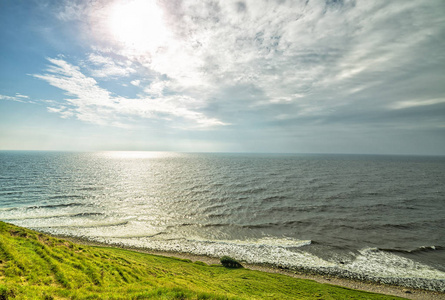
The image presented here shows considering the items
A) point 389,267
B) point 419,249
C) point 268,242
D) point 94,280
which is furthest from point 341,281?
point 94,280

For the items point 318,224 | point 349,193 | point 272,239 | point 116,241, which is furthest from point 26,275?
point 349,193

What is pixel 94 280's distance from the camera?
1360 cm

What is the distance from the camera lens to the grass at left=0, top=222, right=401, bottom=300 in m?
10.8

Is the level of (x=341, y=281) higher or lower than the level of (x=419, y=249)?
lower

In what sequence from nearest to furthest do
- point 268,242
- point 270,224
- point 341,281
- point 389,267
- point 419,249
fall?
point 341,281 → point 389,267 → point 419,249 → point 268,242 → point 270,224

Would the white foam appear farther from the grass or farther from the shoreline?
the grass

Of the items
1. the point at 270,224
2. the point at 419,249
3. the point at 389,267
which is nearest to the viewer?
the point at 389,267

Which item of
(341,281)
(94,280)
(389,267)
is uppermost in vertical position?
(94,280)

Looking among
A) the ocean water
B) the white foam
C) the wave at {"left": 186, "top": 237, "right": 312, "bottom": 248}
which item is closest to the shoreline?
the ocean water

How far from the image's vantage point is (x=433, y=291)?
73.6 feet

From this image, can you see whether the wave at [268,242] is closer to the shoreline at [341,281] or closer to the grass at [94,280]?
the shoreline at [341,281]

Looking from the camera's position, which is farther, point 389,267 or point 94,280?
point 389,267

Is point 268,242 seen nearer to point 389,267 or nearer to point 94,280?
Answer: point 389,267

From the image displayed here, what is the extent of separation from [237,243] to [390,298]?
69.4 ft
